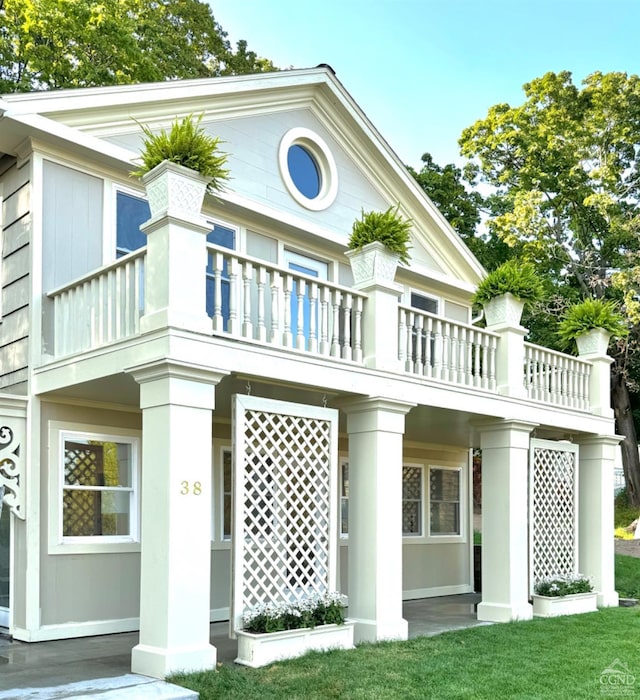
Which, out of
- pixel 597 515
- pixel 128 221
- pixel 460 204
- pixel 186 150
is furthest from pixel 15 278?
pixel 460 204

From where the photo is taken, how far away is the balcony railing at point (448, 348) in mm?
9328

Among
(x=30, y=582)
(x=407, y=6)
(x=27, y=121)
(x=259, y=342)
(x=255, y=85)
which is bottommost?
(x=30, y=582)

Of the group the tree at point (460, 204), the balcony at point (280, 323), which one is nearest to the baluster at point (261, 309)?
the balcony at point (280, 323)

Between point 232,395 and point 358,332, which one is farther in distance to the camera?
point 358,332

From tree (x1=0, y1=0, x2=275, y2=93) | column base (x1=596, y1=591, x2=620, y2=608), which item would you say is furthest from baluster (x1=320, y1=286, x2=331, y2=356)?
tree (x1=0, y1=0, x2=275, y2=93)

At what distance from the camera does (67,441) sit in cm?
879

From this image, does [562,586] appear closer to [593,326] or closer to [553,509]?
[553,509]

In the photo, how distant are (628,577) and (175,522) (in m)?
10.9

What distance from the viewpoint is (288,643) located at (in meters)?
7.39

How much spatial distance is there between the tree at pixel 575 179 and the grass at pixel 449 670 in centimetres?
1622

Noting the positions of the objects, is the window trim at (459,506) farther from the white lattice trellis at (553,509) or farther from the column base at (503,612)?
the column base at (503,612)

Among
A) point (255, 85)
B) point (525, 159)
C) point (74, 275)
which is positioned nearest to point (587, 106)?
point (525, 159)

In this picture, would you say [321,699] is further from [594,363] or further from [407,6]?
[407,6]

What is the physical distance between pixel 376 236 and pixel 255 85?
3.43 meters
